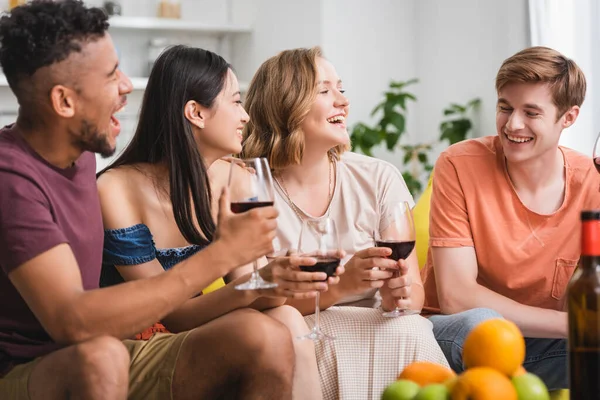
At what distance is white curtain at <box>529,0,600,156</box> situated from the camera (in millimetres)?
4008

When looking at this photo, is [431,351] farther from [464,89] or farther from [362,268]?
[464,89]

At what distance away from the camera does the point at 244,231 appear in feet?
5.78

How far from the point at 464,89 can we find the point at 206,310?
11.1 feet

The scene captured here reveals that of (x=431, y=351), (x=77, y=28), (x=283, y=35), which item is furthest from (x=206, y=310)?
(x=283, y=35)

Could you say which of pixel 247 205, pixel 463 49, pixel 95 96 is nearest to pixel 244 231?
pixel 247 205

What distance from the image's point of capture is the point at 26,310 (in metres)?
1.90

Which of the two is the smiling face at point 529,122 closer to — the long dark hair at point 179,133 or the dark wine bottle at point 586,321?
the long dark hair at point 179,133

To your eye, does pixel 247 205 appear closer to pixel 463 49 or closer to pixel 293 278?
pixel 293 278

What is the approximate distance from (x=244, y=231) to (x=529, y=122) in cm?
122

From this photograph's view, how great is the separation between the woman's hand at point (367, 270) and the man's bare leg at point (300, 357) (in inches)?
6.8

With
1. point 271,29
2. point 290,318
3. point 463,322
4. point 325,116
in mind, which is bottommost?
point 463,322

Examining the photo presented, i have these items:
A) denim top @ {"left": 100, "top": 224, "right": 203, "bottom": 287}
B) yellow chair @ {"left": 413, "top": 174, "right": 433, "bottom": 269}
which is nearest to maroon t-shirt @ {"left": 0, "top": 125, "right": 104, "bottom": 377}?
denim top @ {"left": 100, "top": 224, "right": 203, "bottom": 287}

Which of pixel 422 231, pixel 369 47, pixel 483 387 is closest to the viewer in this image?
pixel 483 387

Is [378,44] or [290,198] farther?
[378,44]
